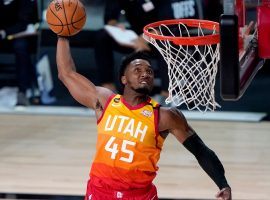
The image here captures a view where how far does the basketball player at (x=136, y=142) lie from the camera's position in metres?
4.79

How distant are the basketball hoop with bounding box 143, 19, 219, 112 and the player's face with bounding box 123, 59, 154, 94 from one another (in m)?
0.17

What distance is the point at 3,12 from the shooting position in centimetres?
1034

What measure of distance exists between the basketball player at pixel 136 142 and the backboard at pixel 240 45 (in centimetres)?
64

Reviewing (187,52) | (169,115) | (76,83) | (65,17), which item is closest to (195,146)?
(169,115)

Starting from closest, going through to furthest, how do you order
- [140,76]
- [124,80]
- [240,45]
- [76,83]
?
[240,45] → [140,76] → [124,80] → [76,83]

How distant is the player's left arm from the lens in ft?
15.6

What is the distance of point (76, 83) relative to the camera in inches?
199

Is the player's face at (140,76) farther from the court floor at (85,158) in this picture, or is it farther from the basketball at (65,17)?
the court floor at (85,158)

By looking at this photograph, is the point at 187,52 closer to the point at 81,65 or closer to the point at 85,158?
the point at 85,158

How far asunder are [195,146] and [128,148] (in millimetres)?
402

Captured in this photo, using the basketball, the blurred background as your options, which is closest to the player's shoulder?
the basketball

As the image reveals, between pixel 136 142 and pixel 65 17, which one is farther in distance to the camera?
pixel 65 17

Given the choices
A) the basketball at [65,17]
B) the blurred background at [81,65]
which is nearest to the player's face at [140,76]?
the basketball at [65,17]

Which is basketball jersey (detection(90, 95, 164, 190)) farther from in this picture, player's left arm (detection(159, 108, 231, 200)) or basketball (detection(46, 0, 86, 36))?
basketball (detection(46, 0, 86, 36))
